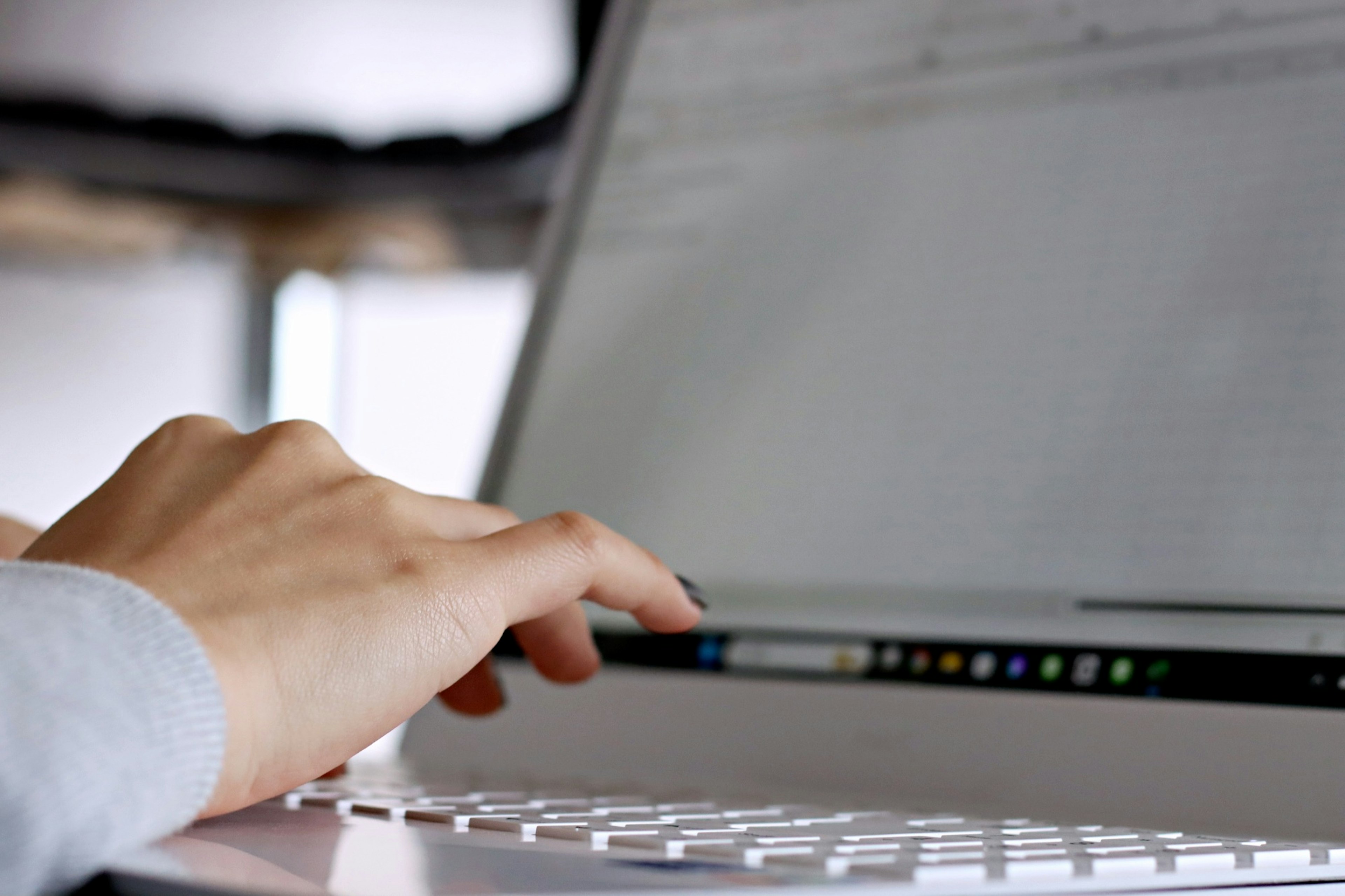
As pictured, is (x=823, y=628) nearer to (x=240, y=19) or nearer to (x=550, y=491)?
(x=550, y=491)

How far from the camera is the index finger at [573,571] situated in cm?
39

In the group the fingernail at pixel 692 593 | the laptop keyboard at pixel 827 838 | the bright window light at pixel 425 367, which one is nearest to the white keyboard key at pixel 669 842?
the laptop keyboard at pixel 827 838

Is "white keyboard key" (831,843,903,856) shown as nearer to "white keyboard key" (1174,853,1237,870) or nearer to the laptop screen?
"white keyboard key" (1174,853,1237,870)

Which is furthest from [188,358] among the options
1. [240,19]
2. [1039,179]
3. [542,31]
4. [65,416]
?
[1039,179]

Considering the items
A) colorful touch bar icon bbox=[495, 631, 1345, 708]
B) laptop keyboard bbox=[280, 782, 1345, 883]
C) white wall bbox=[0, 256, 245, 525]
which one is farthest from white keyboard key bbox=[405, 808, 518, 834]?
white wall bbox=[0, 256, 245, 525]

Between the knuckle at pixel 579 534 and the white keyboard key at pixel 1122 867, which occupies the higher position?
the knuckle at pixel 579 534

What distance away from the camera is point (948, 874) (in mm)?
219

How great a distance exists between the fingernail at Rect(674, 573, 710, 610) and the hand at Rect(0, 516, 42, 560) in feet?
0.92

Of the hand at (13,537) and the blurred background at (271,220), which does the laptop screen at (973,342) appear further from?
the blurred background at (271,220)

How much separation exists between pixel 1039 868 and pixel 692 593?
0.27 m

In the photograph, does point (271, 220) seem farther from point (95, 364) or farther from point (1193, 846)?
point (1193, 846)

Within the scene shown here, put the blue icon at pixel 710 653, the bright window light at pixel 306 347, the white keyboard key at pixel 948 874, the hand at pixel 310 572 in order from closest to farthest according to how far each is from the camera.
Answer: the white keyboard key at pixel 948 874, the hand at pixel 310 572, the blue icon at pixel 710 653, the bright window light at pixel 306 347

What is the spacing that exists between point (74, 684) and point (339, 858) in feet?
0.24

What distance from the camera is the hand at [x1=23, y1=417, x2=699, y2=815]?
1.04ft
